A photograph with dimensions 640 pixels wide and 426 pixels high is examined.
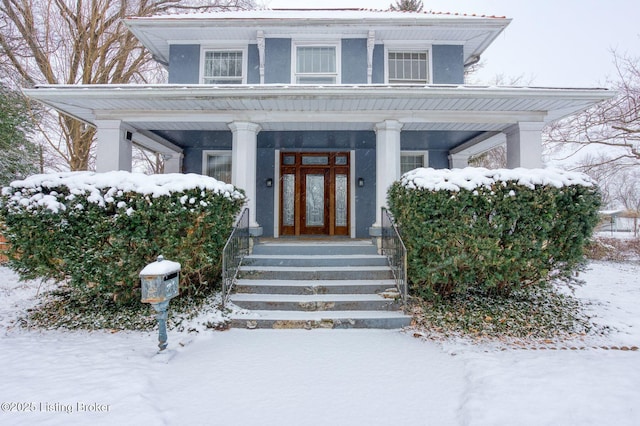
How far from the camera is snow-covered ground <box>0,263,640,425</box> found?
246 cm

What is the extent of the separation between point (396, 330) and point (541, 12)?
289 ft

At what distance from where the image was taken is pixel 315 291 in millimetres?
4895

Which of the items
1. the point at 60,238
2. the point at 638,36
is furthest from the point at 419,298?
the point at 638,36

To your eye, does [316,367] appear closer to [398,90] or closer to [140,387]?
[140,387]

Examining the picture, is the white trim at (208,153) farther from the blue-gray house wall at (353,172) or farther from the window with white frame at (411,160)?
the window with white frame at (411,160)

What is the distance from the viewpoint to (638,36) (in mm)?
13711

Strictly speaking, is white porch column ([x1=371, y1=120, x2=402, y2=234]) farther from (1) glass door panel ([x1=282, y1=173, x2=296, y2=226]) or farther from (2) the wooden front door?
(1) glass door panel ([x1=282, y1=173, x2=296, y2=226])

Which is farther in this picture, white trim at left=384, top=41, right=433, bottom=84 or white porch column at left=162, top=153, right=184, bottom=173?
white porch column at left=162, top=153, right=184, bottom=173

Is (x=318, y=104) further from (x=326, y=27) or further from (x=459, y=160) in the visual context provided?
(x=459, y=160)

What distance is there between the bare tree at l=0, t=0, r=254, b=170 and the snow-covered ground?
38.4 ft

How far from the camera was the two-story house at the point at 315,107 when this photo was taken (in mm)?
5965

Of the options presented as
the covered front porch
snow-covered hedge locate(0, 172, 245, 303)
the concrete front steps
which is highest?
the covered front porch

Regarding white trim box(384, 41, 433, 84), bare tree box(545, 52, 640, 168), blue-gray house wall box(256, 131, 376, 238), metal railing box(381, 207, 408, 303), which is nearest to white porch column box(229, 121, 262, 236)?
blue-gray house wall box(256, 131, 376, 238)

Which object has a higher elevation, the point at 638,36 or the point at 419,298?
the point at 638,36
